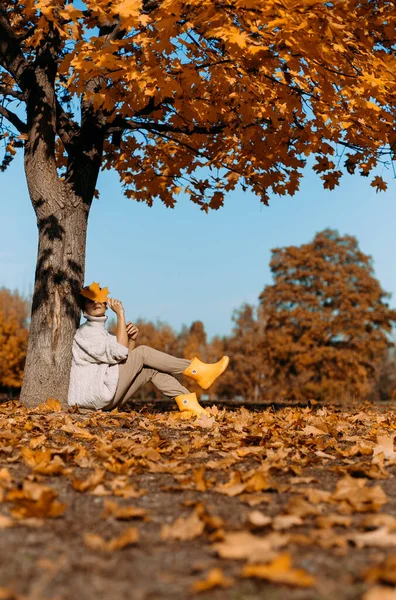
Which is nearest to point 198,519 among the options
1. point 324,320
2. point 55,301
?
point 55,301

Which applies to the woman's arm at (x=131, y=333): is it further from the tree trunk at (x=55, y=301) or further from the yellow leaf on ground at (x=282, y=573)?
the yellow leaf on ground at (x=282, y=573)

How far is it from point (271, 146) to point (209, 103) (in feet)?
4.20

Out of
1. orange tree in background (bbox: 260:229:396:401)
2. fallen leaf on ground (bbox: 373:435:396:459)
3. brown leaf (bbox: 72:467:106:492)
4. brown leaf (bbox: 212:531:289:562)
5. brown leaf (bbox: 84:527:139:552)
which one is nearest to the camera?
brown leaf (bbox: 212:531:289:562)

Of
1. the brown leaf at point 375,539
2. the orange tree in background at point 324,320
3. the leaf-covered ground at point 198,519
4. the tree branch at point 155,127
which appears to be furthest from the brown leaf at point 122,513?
the orange tree in background at point 324,320

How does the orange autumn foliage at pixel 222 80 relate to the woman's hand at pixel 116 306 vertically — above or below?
above

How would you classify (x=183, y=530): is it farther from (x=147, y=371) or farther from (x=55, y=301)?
(x=55, y=301)

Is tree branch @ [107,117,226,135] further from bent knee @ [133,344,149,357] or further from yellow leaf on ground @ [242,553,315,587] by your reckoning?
yellow leaf on ground @ [242,553,315,587]

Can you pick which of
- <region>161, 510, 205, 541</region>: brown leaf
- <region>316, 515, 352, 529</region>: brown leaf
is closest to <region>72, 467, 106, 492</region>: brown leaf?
<region>161, 510, 205, 541</region>: brown leaf

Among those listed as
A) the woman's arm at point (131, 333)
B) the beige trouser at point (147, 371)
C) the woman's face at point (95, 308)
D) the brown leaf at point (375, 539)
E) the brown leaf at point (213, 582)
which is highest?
the woman's face at point (95, 308)

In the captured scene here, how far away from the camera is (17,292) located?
53.3 meters

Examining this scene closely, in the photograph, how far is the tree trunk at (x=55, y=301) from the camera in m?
7.04

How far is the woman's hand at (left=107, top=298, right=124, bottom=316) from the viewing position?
21.2 ft

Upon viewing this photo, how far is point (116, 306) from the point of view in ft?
21.4

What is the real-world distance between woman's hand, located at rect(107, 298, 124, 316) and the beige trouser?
46 cm
